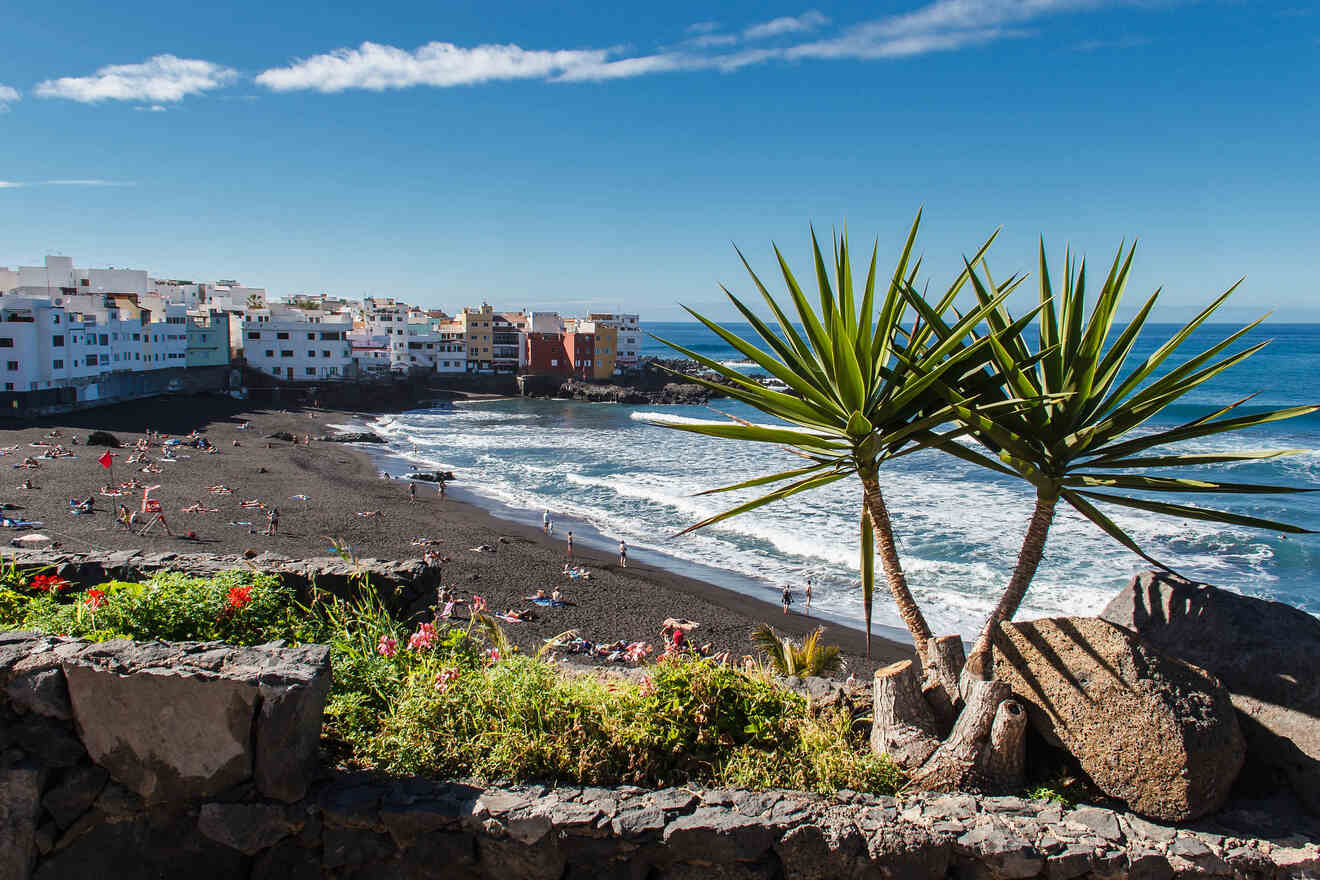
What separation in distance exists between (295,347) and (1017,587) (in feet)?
257

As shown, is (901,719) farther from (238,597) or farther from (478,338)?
(478,338)

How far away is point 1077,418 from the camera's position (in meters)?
4.75

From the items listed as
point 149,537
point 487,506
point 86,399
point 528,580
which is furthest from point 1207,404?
point 86,399

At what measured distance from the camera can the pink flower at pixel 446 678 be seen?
15.4 feet

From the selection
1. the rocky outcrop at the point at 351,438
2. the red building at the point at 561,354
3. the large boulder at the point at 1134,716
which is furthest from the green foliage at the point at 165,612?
the red building at the point at 561,354

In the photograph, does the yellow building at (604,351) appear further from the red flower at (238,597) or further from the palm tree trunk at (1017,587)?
the palm tree trunk at (1017,587)

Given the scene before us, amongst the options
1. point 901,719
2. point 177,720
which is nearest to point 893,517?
point 901,719

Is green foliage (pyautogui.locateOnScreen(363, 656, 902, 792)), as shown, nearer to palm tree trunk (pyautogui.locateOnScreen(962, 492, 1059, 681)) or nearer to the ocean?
palm tree trunk (pyautogui.locateOnScreen(962, 492, 1059, 681))

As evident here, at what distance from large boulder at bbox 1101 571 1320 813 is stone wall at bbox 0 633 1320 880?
1.58 feet

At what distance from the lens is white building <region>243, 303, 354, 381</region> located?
73.9m

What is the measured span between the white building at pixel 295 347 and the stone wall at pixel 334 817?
7600 centimetres

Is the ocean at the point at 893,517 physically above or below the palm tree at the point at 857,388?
below

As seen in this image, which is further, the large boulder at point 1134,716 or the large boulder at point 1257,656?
the large boulder at point 1257,656

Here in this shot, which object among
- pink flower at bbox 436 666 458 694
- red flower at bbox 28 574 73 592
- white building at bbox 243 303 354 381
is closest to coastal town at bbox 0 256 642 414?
white building at bbox 243 303 354 381
